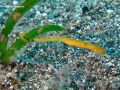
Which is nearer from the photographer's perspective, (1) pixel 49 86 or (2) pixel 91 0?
(1) pixel 49 86

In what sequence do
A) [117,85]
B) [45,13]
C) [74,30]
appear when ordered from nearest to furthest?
[117,85] < [74,30] < [45,13]

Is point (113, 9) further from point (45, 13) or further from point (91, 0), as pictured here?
point (45, 13)

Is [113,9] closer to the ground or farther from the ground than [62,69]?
farther from the ground

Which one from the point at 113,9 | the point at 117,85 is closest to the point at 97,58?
the point at 117,85

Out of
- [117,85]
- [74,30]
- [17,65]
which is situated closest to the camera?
[117,85]

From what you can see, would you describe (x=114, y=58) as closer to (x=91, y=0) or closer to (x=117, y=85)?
(x=117, y=85)

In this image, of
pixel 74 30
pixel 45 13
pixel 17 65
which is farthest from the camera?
pixel 45 13

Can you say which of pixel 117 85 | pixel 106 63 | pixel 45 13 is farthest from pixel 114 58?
pixel 45 13

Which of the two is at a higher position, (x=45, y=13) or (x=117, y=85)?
(x=45, y=13)

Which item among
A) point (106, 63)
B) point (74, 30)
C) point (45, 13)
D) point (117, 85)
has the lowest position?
point (117, 85)
